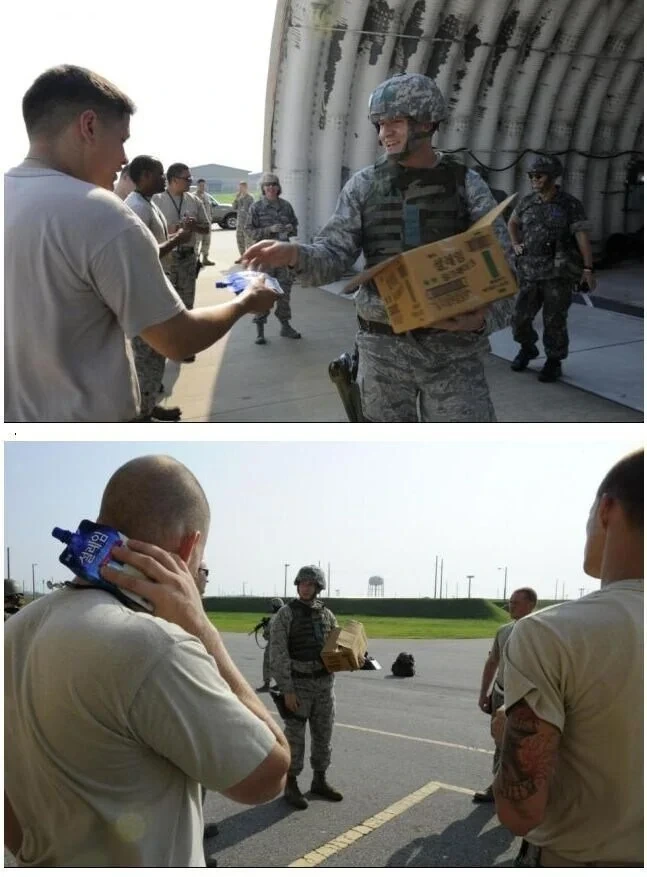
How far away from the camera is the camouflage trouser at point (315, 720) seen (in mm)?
4273

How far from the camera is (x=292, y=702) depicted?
13.8 feet

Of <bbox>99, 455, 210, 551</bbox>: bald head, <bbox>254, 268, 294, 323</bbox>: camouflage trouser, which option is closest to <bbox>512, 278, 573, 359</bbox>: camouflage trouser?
<bbox>254, 268, 294, 323</bbox>: camouflage trouser

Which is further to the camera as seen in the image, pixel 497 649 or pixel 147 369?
pixel 147 369

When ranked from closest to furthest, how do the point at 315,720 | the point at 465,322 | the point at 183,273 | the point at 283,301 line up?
the point at 465,322, the point at 315,720, the point at 183,273, the point at 283,301

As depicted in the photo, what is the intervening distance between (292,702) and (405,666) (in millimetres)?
3843

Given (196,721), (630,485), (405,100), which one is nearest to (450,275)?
(405,100)

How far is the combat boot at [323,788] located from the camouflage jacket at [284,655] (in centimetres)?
45

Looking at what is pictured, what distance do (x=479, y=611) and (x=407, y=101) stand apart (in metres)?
4.94

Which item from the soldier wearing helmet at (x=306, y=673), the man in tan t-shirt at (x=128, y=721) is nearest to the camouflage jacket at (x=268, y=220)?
the soldier wearing helmet at (x=306, y=673)

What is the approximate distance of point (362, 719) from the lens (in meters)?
5.99

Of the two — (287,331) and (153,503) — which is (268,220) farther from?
(153,503)

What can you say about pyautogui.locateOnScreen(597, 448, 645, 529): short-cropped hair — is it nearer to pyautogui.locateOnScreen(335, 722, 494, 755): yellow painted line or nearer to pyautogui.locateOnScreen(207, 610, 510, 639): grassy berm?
pyautogui.locateOnScreen(335, 722, 494, 755): yellow painted line

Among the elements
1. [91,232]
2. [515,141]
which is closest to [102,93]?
[91,232]

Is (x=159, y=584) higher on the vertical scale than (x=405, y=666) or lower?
higher
